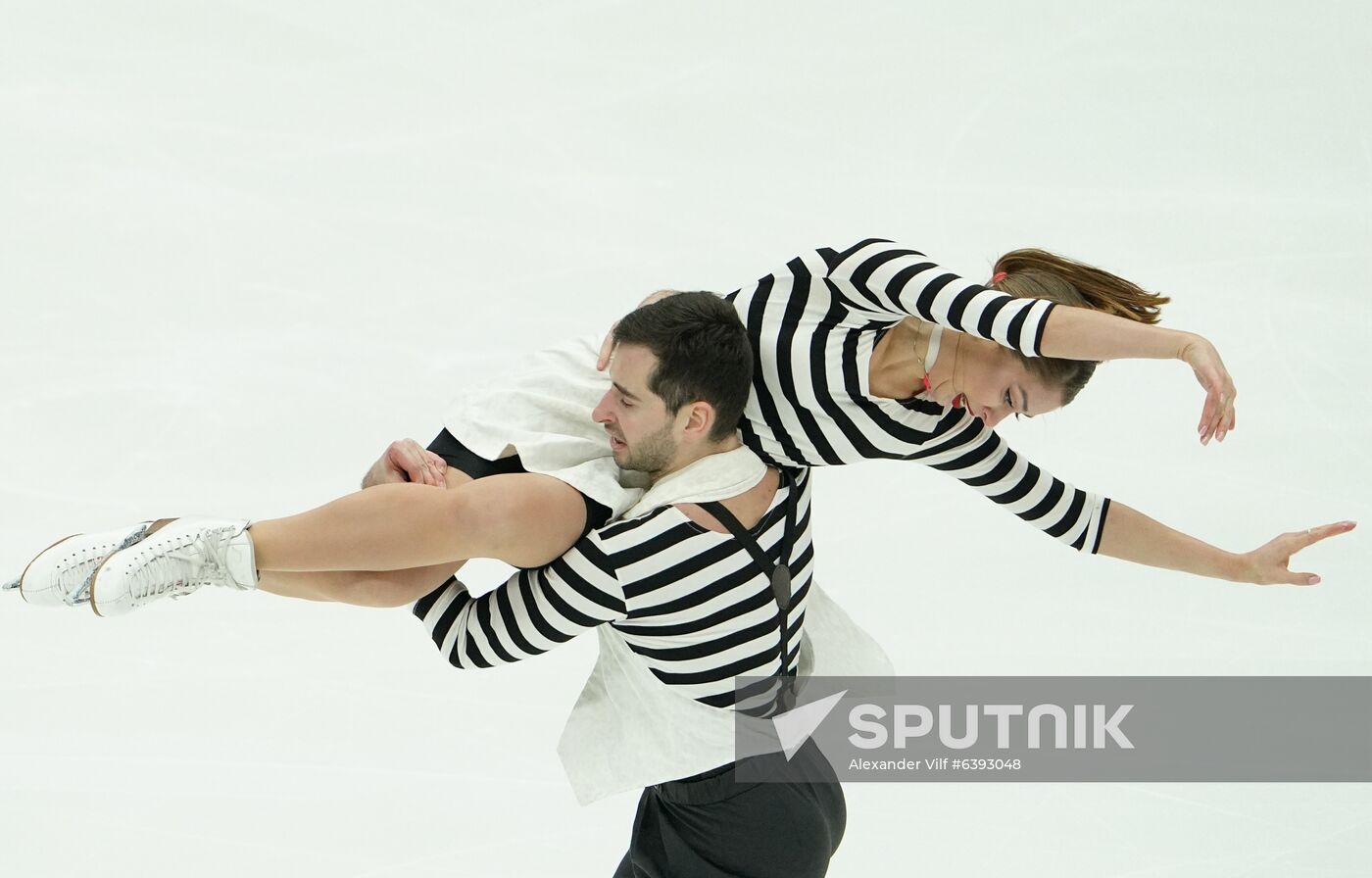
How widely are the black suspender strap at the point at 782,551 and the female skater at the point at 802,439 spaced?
0.09 meters

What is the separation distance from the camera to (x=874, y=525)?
4.73 meters

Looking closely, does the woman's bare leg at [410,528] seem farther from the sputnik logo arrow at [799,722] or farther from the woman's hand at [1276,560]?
the woman's hand at [1276,560]

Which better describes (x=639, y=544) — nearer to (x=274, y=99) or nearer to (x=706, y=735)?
(x=706, y=735)

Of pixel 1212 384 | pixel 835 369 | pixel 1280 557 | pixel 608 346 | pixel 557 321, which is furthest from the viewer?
pixel 557 321

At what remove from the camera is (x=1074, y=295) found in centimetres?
268

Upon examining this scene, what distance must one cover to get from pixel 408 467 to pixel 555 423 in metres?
0.30

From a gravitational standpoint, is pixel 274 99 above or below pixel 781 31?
below

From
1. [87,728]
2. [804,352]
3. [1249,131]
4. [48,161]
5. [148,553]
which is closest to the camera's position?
[148,553]

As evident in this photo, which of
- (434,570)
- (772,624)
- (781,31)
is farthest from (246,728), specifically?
(781,31)

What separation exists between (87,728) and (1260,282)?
4.27 metres

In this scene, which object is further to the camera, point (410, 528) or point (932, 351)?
point (932, 351)

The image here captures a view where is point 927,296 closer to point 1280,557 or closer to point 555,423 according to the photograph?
point 555,423

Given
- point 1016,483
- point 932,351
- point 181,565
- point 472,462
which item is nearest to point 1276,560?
point 1016,483

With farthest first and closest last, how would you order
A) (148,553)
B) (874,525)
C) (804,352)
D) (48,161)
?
(48,161)
(874,525)
(804,352)
(148,553)
